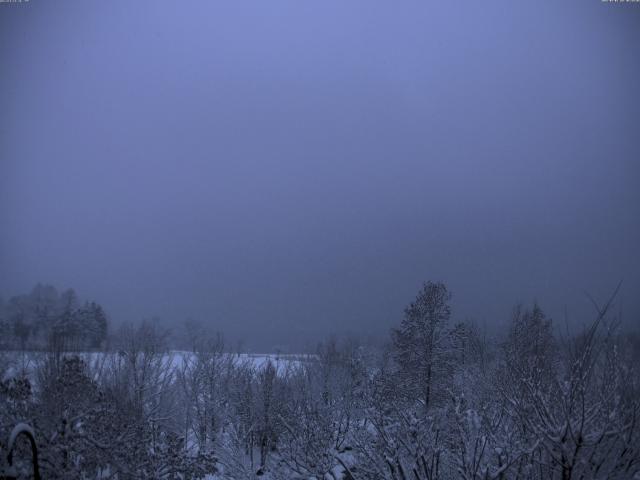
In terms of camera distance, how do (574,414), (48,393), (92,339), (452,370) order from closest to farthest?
(574,414) → (48,393) → (452,370) → (92,339)

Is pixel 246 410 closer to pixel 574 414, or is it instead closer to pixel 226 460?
pixel 226 460

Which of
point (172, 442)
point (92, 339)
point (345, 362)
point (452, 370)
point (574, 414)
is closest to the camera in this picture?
point (574, 414)

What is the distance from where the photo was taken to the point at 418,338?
23766 mm

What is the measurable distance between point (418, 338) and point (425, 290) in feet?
9.42

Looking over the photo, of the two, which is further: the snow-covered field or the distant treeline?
the distant treeline

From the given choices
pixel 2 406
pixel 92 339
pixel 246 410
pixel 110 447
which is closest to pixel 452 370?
pixel 246 410

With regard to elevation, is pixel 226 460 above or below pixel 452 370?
below

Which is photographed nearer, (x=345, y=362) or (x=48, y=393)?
(x=48, y=393)

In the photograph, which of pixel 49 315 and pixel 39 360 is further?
pixel 49 315

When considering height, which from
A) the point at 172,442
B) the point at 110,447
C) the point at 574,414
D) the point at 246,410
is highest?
the point at 574,414

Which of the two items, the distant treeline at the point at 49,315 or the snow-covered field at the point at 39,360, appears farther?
the distant treeline at the point at 49,315

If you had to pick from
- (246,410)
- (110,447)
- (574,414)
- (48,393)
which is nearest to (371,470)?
(574,414)

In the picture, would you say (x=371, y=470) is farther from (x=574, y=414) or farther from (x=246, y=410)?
(x=246, y=410)

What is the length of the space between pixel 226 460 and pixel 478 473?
10.1m
